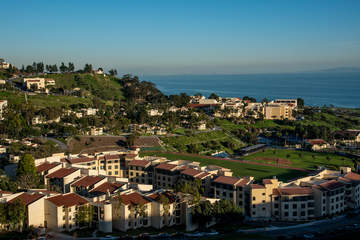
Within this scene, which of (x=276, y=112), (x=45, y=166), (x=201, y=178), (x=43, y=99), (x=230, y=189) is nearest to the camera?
(x=230, y=189)

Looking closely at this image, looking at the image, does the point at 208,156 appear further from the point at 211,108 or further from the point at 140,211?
the point at 211,108

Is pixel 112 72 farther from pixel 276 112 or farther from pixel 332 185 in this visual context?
pixel 332 185

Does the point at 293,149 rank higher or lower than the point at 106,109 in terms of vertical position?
lower

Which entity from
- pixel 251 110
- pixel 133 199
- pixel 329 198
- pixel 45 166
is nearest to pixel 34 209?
pixel 133 199

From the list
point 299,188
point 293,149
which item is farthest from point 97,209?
point 293,149

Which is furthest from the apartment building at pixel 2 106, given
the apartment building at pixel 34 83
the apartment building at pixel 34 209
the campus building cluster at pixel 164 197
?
the apartment building at pixel 34 209

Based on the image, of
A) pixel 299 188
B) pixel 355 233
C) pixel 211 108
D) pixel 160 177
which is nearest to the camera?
pixel 355 233

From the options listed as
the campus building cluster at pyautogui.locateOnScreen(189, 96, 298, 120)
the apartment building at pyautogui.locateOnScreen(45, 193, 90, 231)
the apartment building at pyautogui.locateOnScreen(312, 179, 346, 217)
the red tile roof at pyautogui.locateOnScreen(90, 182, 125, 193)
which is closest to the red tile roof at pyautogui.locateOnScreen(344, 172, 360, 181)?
the apartment building at pyautogui.locateOnScreen(312, 179, 346, 217)
